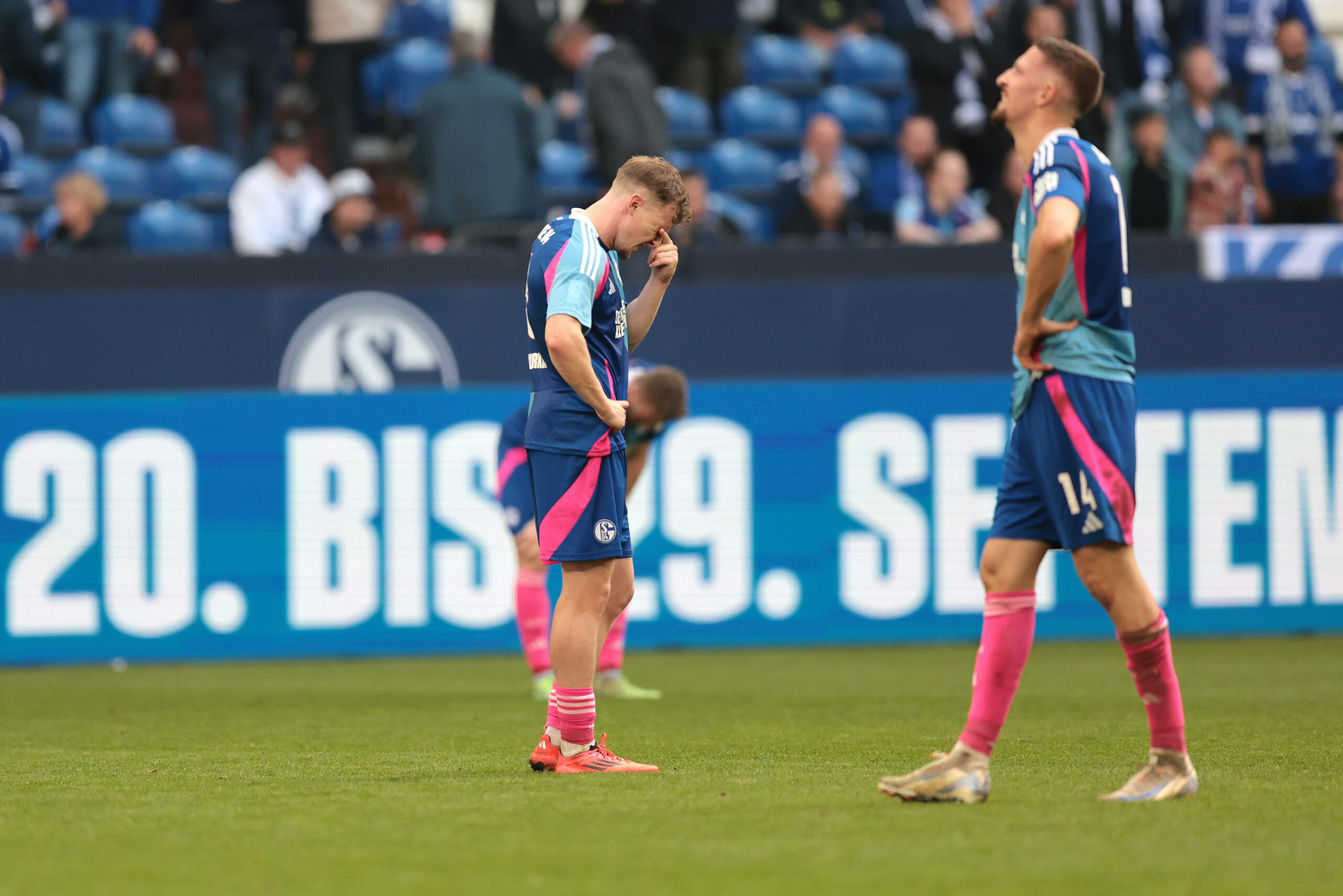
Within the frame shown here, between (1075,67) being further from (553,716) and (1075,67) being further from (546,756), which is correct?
(546,756)

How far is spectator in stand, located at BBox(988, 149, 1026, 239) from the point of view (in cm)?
1367

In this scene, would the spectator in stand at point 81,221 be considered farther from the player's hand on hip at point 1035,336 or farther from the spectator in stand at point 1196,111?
the player's hand on hip at point 1035,336

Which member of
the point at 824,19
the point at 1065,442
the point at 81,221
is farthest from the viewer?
the point at 824,19

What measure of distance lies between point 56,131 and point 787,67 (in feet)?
20.9

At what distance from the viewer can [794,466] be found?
458 inches

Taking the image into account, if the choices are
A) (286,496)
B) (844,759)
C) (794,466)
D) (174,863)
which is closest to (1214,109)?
(794,466)

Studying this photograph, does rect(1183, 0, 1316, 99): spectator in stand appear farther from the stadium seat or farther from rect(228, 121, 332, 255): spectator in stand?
rect(228, 121, 332, 255): spectator in stand

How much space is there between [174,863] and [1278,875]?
2582 millimetres

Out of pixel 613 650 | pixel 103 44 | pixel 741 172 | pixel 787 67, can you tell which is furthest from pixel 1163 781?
pixel 103 44

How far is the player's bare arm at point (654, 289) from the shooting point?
230 inches

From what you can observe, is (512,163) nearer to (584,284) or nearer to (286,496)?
(286,496)

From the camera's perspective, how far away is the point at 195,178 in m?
13.9

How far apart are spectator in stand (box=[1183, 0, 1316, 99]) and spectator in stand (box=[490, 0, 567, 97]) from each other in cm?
590

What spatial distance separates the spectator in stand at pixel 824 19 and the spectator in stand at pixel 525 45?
2.46 m
